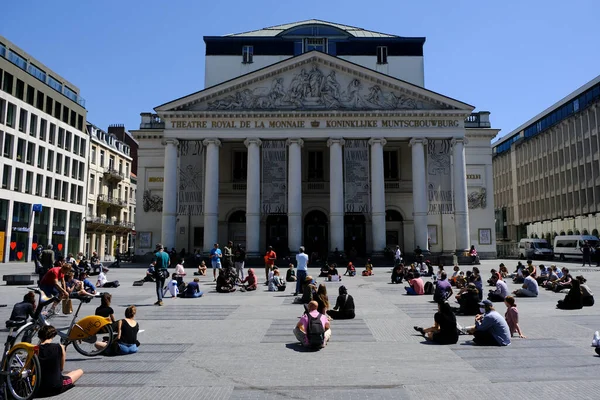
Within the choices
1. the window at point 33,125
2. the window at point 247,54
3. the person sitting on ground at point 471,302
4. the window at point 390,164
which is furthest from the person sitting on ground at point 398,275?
the window at point 33,125

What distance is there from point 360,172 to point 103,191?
3617cm

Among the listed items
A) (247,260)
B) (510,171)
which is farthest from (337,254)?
(510,171)

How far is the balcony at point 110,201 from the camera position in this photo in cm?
6025

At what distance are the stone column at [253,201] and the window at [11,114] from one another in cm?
2139

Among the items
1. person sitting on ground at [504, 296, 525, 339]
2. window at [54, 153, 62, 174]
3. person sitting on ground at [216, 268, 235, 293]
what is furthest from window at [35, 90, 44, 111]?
person sitting on ground at [504, 296, 525, 339]

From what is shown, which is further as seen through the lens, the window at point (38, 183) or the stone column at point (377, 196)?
the window at point (38, 183)

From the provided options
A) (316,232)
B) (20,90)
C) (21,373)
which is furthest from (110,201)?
(21,373)

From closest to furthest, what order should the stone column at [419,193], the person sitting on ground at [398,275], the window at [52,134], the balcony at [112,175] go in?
the person sitting on ground at [398,275] → the stone column at [419,193] → the window at [52,134] → the balcony at [112,175]

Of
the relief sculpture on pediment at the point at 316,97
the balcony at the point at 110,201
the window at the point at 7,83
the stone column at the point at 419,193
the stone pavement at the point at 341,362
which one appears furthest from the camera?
the balcony at the point at 110,201

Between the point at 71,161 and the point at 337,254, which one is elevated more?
the point at 71,161

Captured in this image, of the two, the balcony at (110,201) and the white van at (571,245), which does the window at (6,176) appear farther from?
the white van at (571,245)

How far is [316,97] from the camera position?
4106cm

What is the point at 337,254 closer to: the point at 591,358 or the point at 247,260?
the point at 247,260

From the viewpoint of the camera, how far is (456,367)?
843 centimetres
